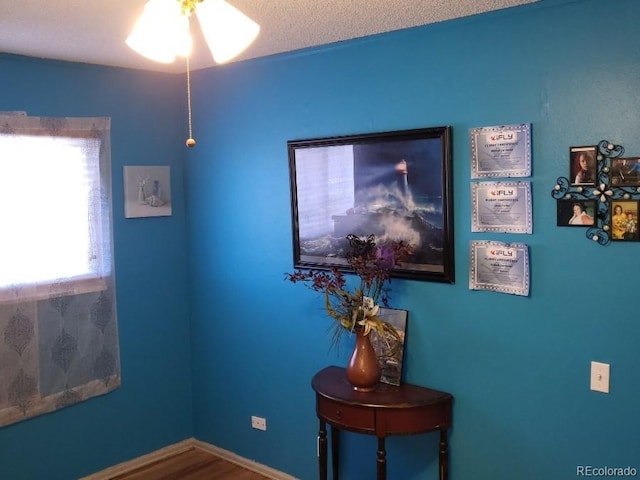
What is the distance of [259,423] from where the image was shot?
365 cm

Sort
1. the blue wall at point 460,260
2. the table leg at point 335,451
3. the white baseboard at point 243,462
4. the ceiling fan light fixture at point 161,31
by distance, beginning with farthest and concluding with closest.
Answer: the white baseboard at point 243,462, the table leg at point 335,451, the blue wall at point 460,260, the ceiling fan light fixture at point 161,31

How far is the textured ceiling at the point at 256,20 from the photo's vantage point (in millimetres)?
2424

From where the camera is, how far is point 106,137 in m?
3.54

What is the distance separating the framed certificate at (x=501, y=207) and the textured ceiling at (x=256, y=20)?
2.36 feet

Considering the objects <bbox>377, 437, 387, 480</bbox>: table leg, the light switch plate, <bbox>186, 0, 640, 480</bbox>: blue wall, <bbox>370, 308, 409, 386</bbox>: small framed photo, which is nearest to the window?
<bbox>186, 0, 640, 480</bbox>: blue wall

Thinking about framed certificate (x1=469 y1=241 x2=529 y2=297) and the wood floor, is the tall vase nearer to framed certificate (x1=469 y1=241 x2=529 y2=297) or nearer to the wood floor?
framed certificate (x1=469 y1=241 x2=529 y2=297)

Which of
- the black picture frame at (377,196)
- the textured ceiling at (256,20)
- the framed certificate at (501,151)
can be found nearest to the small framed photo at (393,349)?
the black picture frame at (377,196)

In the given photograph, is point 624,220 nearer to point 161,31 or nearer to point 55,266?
point 161,31

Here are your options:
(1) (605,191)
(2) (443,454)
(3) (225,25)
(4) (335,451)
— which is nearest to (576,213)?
(1) (605,191)

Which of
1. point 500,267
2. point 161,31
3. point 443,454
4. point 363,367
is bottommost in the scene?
point 443,454

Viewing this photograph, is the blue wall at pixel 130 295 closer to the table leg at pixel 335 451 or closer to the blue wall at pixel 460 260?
the blue wall at pixel 460 260

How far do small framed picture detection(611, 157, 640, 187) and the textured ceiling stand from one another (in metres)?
0.71

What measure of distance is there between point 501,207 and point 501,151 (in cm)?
23

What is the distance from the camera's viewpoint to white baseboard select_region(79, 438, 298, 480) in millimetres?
3594
